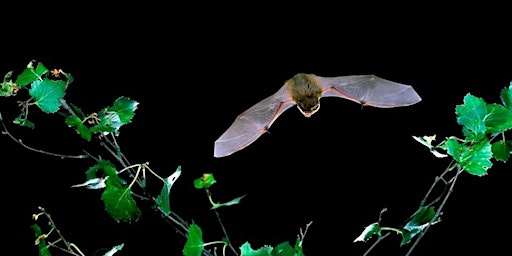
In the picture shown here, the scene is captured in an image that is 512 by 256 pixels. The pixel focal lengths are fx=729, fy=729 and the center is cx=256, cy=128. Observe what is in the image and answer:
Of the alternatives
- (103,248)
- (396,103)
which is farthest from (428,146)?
(103,248)

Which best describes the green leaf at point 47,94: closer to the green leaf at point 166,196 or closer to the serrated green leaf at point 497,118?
the green leaf at point 166,196

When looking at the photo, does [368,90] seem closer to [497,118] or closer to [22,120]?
[497,118]

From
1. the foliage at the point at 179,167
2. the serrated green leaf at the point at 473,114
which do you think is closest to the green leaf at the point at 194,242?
the foliage at the point at 179,167

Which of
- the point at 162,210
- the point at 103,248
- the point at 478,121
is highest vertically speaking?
the point at 478,121

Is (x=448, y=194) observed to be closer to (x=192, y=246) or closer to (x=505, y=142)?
(x=505, y=142)

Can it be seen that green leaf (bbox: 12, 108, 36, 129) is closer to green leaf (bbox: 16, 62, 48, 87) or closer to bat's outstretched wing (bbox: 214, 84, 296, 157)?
green leaf (bbox: 16, 62, 48, 87)

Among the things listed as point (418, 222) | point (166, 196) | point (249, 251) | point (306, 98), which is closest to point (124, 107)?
point (166, 196)

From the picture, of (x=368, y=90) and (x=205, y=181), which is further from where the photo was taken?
(x=368, y=90)
